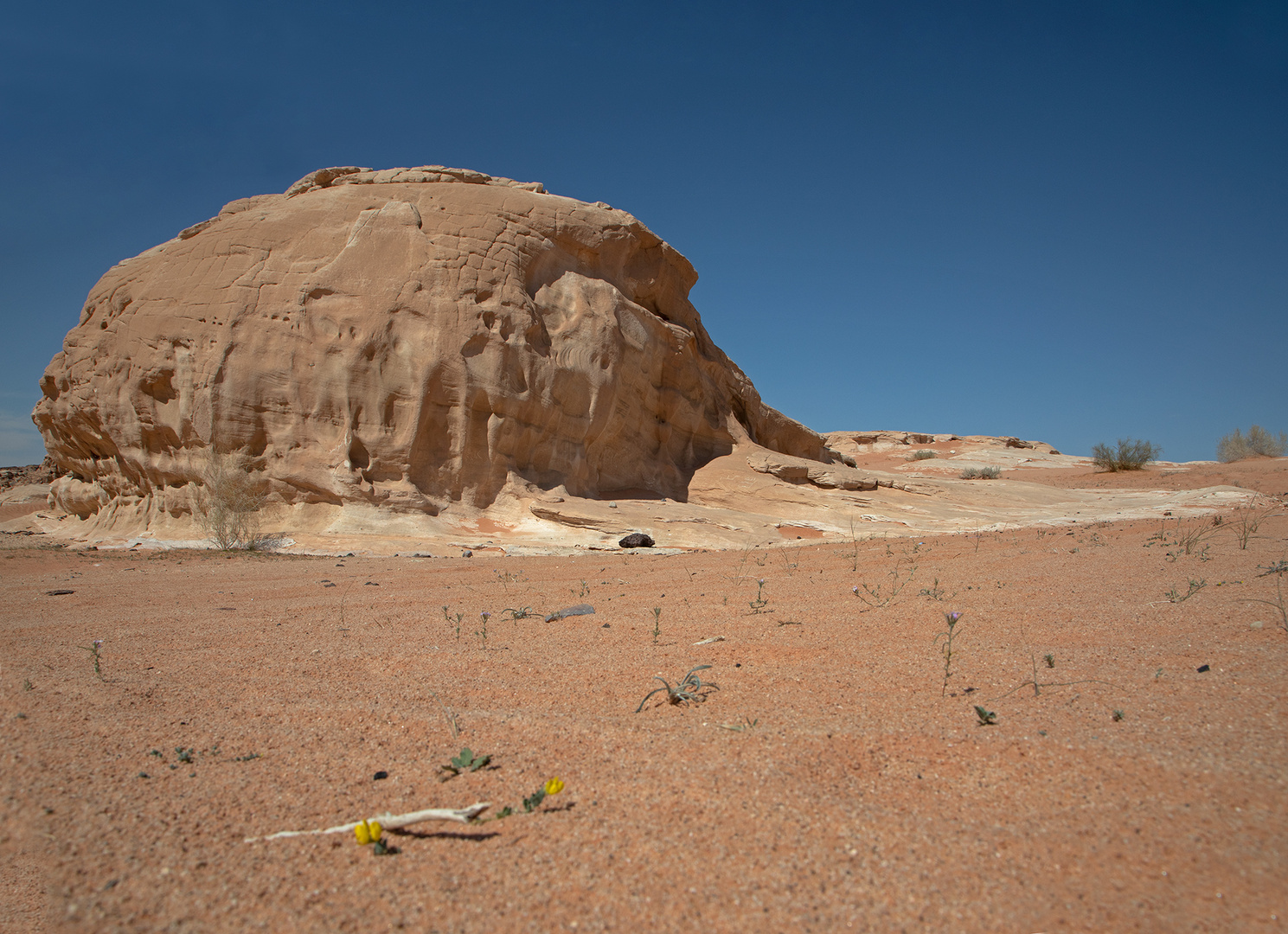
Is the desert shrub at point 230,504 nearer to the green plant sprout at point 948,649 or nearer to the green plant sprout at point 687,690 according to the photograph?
the green plant sprout at point 687,690

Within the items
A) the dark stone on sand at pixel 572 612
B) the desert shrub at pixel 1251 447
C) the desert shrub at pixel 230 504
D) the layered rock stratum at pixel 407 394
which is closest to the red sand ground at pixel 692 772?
the dark stone on sand at pixel 572 612

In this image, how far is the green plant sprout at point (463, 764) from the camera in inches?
88.5

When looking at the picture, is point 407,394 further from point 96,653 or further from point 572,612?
point 96,653

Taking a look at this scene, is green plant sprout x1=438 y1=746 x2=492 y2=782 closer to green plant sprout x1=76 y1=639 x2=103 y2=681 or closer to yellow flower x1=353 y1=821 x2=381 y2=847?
yellow flower x1=353 y1=821 x2=381 y2=847

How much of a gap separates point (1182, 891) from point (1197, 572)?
3849 millimetres

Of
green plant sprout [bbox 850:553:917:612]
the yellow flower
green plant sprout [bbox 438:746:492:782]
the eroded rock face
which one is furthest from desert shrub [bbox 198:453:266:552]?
the yellow flower

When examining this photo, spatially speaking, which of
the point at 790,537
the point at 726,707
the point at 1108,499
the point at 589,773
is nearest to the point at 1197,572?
the point at 726,707

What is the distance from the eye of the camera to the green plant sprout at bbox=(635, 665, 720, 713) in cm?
285

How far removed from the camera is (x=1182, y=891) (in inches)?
60.0

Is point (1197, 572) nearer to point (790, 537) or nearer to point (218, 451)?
point (790, 537)

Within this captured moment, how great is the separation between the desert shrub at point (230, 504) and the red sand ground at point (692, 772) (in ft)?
23.8

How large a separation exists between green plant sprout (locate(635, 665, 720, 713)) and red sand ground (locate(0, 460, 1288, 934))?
0.05 metres

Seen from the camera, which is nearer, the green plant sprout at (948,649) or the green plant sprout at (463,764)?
the green plant sprout at (463,764)

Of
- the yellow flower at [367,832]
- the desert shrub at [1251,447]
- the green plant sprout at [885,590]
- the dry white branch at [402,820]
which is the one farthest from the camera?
the desert shrub at [1251,447]
